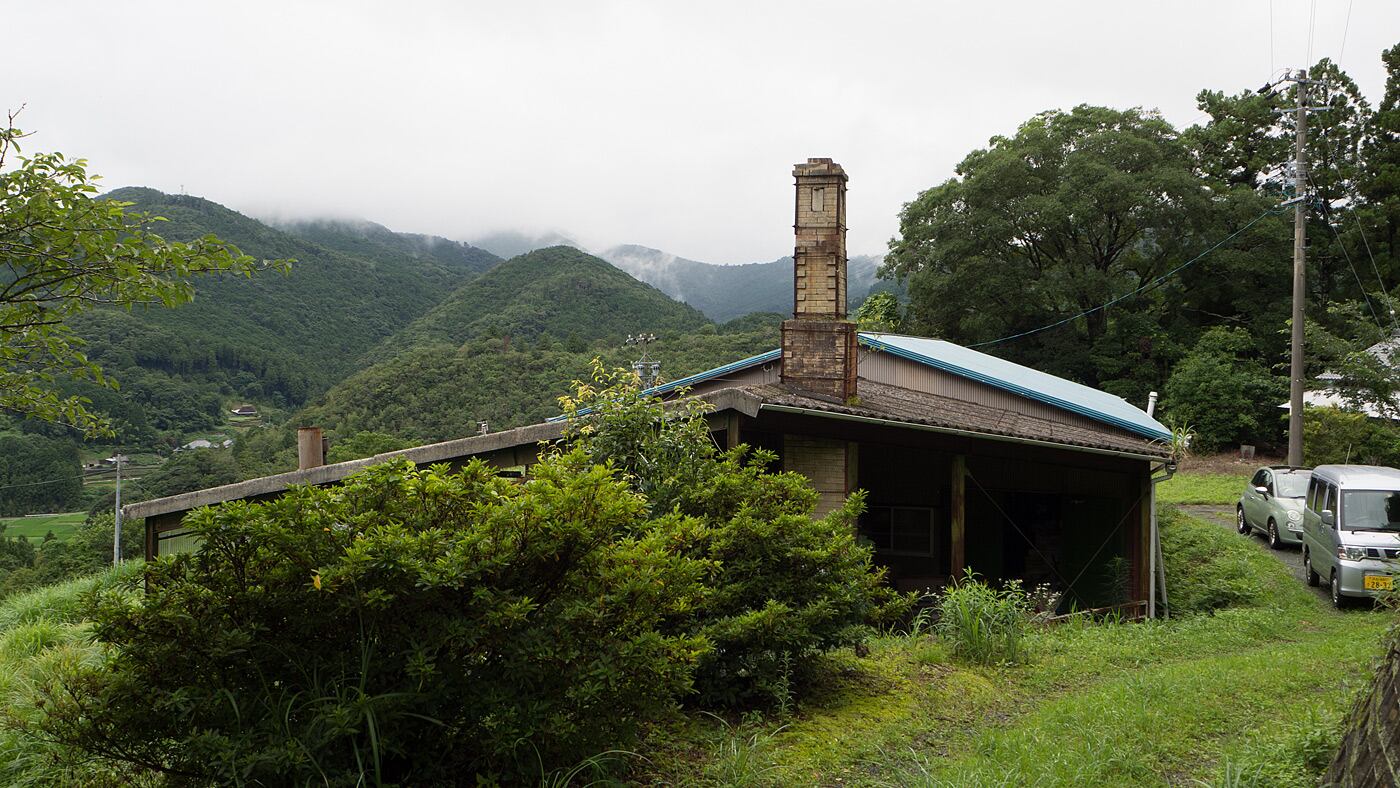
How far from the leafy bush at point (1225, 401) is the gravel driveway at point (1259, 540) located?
10.3 metres

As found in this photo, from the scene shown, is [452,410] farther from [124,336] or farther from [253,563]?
[253,563]

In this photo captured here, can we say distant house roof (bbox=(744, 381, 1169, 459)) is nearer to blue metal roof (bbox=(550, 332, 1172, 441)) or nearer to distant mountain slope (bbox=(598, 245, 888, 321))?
blue metal roof (bbox=(550, 332, 1172, 441))

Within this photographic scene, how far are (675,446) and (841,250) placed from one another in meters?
5.42

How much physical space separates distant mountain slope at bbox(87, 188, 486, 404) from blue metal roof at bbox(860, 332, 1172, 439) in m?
49.3

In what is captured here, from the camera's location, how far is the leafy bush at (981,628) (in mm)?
7949

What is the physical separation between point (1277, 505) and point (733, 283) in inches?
5927

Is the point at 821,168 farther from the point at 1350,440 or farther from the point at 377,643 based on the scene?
the point at 1350,440

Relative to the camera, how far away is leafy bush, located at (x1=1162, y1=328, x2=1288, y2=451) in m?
33.0

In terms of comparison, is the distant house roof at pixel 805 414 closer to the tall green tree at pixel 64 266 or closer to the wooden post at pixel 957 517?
the wooden post at pixel 957 517

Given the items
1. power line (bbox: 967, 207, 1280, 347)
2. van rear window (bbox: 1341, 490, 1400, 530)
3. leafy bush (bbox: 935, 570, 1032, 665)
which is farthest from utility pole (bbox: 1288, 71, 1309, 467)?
leafy bush (bbox: 935, 570, 1032, 665)

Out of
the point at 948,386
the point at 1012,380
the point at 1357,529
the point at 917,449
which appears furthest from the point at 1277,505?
the point at 917,449

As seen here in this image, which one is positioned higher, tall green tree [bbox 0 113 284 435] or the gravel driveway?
tall green tree [bbox 0 113 284 435]

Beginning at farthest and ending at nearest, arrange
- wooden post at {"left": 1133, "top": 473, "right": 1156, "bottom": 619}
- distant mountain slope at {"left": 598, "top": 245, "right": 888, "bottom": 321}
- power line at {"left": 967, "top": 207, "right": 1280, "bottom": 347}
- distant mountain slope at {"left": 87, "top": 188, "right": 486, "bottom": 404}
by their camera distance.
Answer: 1. distant mountain slope at {"left": 598, "top": 245, "right": 888, "bottom": 321}
2. distant mountain slope at {"left": 87, "top": 188, "right": 486, "bottom": 404}
3. power line at {"left": 967, "top": 207, "right": 1280, "bottom": 347}
4. wooden post at {"left": 1133, "top": 473, "right": 1156, "bottom": 619}

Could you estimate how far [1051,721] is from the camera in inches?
242
